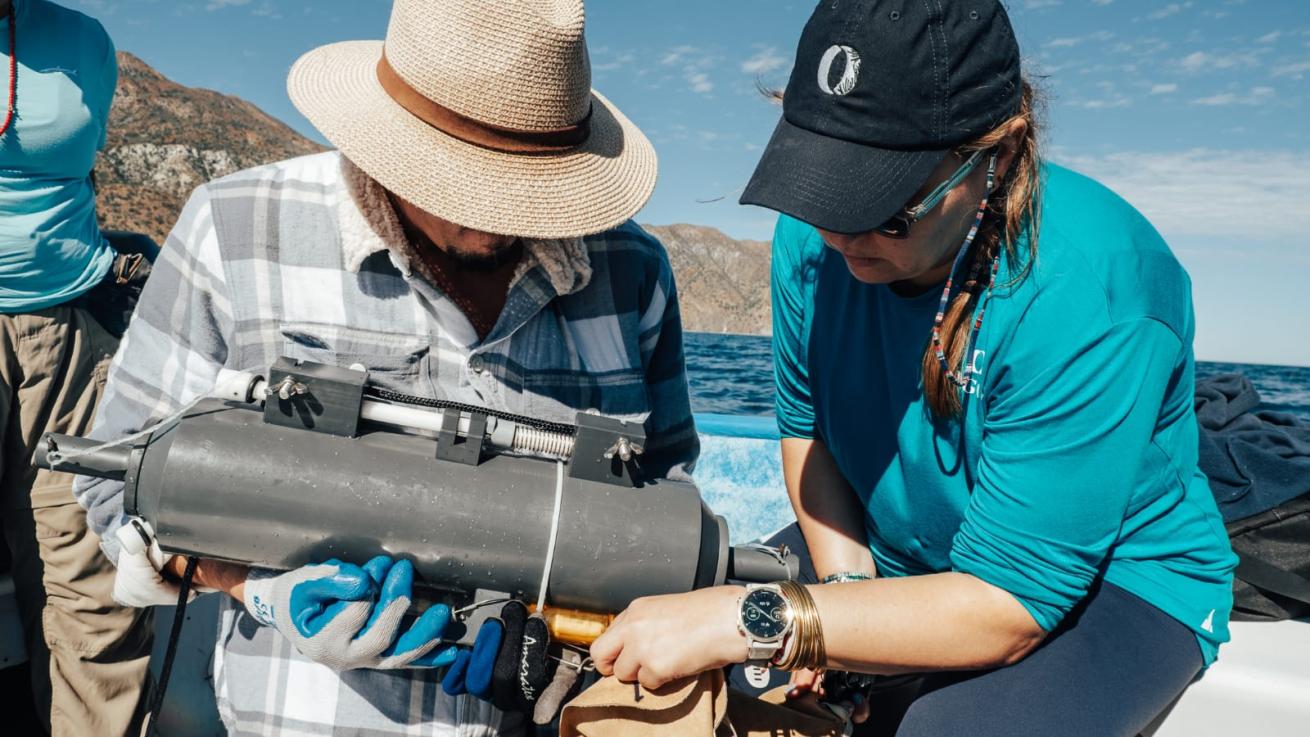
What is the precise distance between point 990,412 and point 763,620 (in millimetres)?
615

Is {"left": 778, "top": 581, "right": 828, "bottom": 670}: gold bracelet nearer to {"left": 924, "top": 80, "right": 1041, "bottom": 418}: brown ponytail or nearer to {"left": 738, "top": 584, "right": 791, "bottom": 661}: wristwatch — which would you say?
{"left": 738, "top": 584, "right": 791, "bottom": 661}: wristwatch

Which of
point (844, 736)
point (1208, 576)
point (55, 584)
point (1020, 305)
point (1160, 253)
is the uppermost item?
point (1160, 253)

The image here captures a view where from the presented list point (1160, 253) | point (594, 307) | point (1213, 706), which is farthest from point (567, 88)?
point (1213, 706)

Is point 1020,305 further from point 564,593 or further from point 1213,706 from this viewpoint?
point 1213,706

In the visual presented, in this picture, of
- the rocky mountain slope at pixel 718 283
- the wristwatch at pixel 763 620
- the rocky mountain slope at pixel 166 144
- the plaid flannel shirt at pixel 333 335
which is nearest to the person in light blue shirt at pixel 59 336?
the plaid flannel shirt at pixel 333 335

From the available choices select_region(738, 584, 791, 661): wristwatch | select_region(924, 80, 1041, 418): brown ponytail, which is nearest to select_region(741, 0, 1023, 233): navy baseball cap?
select_region(924, 80, 1041, 418): brown ponytail

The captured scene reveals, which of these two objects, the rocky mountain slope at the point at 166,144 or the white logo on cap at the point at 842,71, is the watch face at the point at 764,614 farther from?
the rocky mountain slope at the point at 166,144

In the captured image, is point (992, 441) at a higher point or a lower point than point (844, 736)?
higher

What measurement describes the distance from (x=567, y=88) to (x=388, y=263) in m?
0.54

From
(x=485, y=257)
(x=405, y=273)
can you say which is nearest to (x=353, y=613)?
(x=405, y=273)

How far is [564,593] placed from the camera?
1458 millimetres

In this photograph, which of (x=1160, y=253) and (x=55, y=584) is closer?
(x=1160, y=253)

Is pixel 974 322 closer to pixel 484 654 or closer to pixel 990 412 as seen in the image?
pixel 990 412

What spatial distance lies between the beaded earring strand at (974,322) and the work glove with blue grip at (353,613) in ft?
3.57
